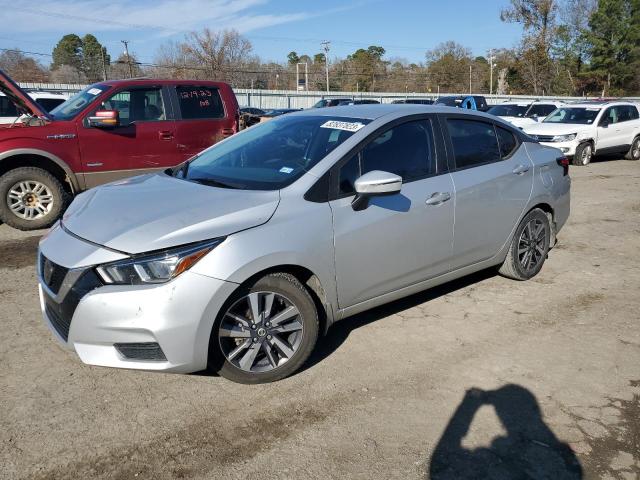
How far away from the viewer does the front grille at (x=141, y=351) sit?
3.01 meters

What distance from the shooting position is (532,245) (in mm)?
5266

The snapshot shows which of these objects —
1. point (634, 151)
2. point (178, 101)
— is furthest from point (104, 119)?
point (634, 151)

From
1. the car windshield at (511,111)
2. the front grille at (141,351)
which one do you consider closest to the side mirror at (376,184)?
the front grille at (141,351)

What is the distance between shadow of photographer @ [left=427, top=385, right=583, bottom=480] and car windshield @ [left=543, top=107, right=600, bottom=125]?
13.9 metres

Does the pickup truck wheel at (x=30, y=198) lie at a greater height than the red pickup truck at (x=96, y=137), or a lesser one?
lesser

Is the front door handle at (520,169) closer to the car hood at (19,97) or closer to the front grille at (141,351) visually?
the front grille at (141,351)

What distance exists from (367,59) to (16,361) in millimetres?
81029

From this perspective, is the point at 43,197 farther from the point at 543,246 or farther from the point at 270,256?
the point at 543,246

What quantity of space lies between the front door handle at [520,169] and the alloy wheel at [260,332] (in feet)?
8.53

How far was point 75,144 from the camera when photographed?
7234 mm

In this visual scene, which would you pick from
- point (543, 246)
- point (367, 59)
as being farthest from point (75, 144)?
point (367, 59)

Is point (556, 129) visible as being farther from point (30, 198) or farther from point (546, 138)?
point (30, 198)

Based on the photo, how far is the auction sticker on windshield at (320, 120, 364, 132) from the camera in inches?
155

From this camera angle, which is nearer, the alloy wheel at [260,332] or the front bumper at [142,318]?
the front bumper at [142,318]
